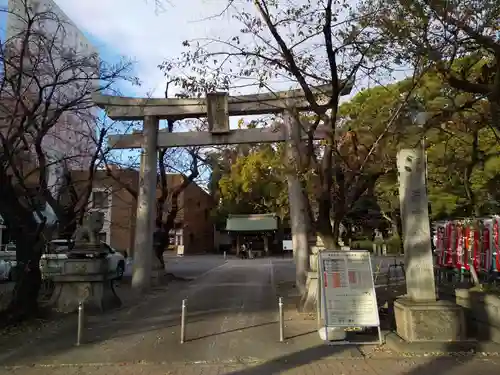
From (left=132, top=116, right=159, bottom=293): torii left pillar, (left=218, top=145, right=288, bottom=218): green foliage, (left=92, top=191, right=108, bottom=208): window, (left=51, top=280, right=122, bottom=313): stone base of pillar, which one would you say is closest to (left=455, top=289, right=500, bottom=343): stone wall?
(left=51, top=280, right=122, bottom=313): stone base of pillar

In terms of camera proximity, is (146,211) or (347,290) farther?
(146,211)

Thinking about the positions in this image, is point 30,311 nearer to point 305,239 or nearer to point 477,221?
point 305,239

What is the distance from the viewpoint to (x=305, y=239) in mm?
16516

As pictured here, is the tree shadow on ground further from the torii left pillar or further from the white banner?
the torii left pillar

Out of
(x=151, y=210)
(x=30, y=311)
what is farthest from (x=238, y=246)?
(x=30, y=311)

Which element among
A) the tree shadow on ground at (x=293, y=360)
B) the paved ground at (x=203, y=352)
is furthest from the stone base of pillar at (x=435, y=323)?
the tree shadow on ground at (x=293, y=360)

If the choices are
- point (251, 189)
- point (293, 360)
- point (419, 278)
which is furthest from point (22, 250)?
point (251, 189)

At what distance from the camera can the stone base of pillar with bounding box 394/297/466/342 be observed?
8.28 m

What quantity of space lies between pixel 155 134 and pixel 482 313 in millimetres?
12566

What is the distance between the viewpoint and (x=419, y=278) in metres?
8.91

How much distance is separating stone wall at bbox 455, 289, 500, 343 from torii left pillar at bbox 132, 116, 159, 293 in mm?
10852

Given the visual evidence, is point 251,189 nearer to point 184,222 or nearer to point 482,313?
point 184,222

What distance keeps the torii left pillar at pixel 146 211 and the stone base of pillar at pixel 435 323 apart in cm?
1074

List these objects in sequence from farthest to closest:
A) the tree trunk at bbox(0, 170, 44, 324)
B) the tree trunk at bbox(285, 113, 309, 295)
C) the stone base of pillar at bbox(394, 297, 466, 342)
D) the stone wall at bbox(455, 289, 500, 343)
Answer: the tree trunk at bbox(285, 113, 309, 295) → the tree trunk at bbox(0, 170, 44, 324) → the stone wall at bbox(455, 289, 500, 343) → the stone base of pillar at bbox(394, 297, 466, 342)
